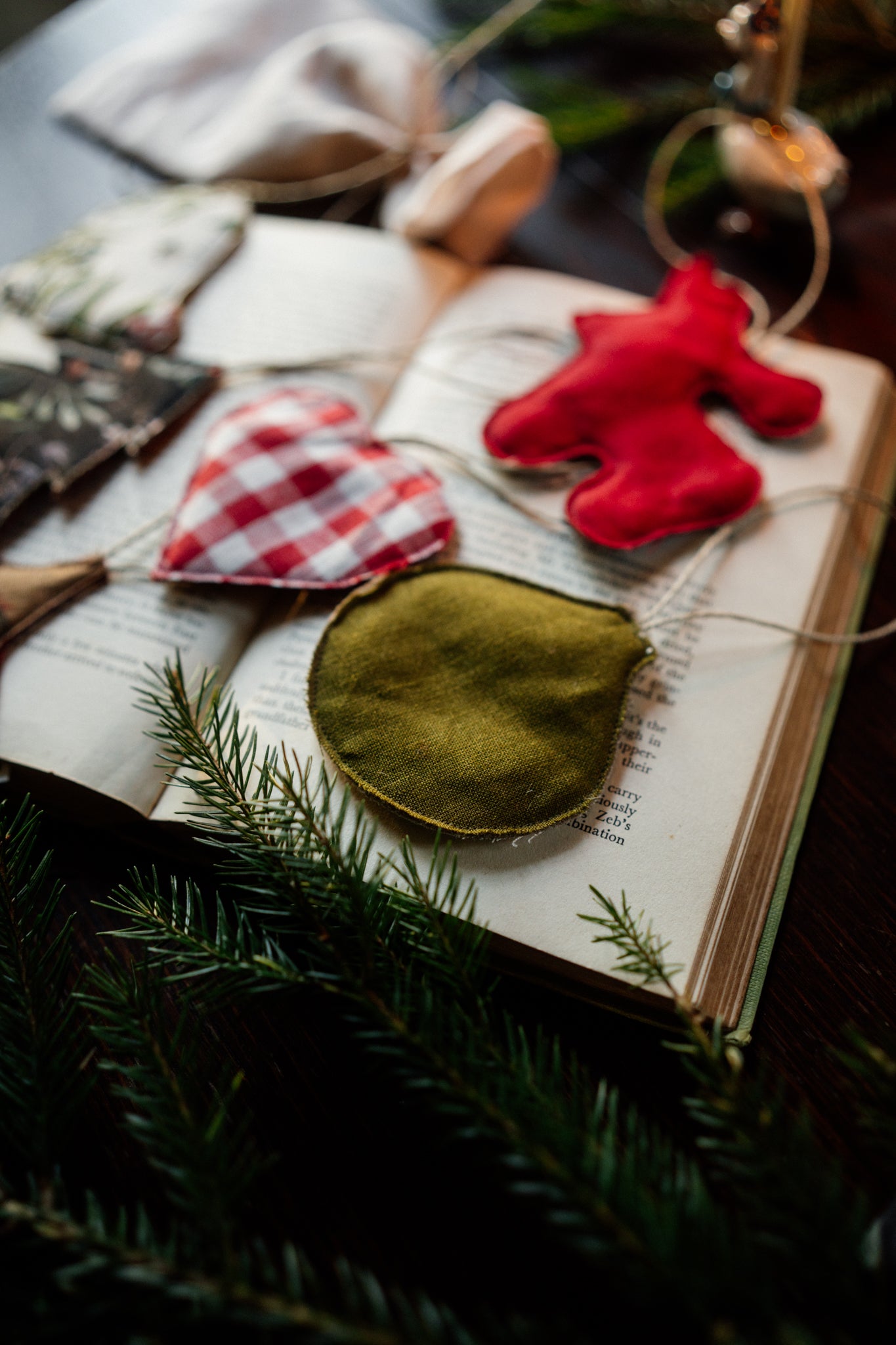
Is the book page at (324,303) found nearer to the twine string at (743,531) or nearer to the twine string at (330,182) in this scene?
the twine string at (330,182)

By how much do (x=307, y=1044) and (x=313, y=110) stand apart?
90cm

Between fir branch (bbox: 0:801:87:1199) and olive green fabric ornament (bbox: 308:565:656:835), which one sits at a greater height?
olive green fabric ornament (bbox: 308:565:656:835)

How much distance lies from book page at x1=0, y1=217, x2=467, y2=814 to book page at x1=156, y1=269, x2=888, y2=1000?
40 mm

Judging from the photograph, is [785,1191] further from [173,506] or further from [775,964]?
[173,506]

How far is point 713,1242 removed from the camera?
352 millimetres

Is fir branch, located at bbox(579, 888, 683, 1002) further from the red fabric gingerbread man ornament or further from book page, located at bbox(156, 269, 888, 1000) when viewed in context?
the red fabric gingerbread man ornament

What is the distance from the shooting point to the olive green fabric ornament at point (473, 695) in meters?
0.56

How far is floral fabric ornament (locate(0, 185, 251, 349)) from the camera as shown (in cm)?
81

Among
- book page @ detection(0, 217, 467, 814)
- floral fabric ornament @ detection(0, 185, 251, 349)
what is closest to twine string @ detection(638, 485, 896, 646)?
book page @ detection(0, 217, 467, 814)

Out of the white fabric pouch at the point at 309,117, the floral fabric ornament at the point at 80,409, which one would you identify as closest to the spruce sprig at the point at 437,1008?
the floral fabric ornament at the point at 80,409

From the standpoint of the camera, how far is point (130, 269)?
33.0 inches

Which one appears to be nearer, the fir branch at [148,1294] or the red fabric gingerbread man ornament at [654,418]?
the fir branch at [148,1294]

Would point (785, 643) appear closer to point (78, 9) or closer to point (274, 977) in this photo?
point (274, 977)

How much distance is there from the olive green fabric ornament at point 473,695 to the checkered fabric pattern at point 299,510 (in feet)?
0.13
